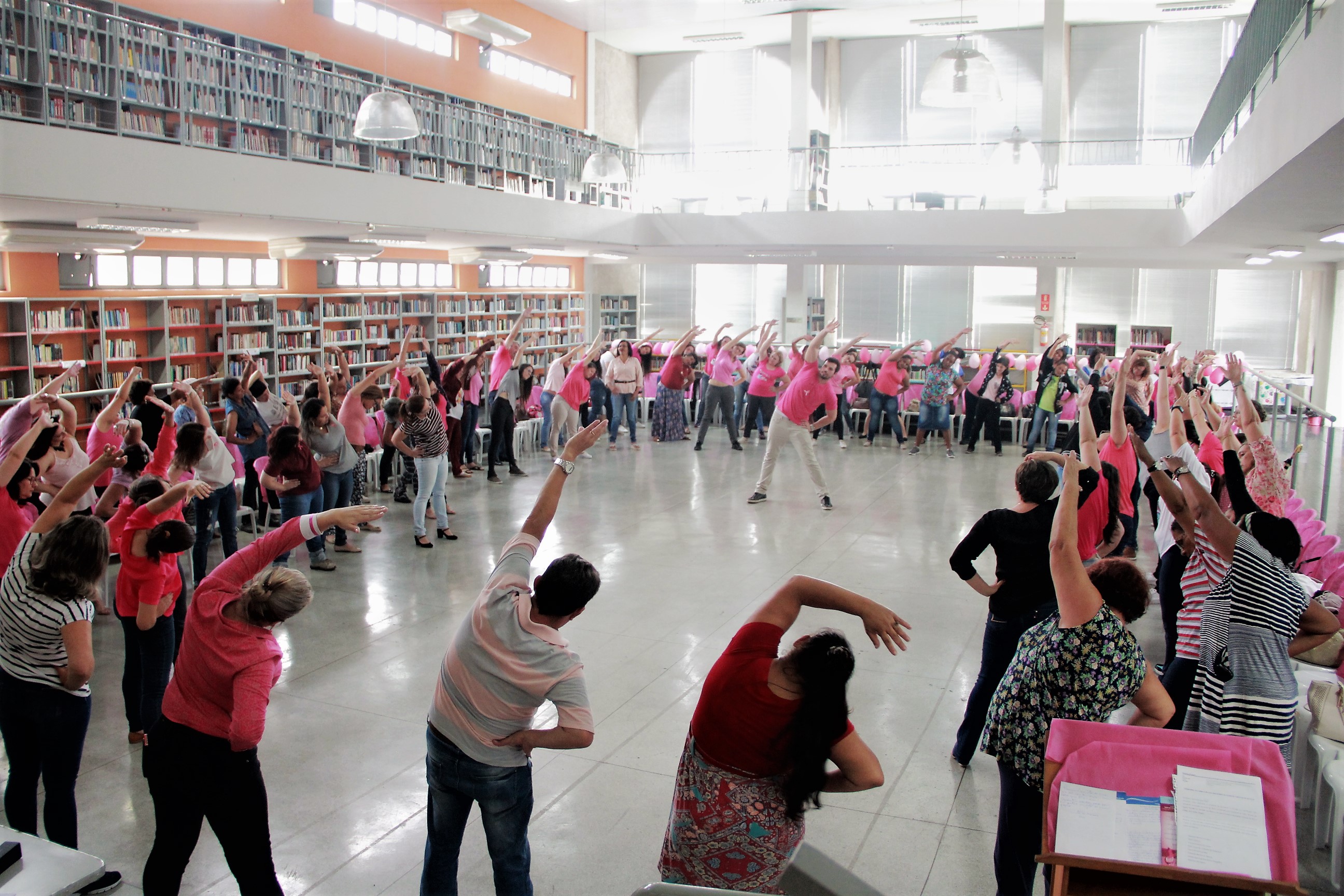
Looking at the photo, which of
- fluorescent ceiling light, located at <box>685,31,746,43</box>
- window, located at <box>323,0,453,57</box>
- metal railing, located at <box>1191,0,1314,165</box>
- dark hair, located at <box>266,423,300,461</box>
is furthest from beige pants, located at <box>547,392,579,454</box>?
fluorescent ceiling light, located at <box>685,31,746,43</box>

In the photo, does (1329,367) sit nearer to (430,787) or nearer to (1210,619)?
(1210,619)

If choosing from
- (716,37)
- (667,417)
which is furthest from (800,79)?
(667,417)

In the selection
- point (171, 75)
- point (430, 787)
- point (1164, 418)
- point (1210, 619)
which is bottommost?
point (430, 787)

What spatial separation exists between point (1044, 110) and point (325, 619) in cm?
1562

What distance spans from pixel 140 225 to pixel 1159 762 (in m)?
9.27

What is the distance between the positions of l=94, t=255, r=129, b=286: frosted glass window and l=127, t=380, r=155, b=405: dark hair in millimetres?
4894

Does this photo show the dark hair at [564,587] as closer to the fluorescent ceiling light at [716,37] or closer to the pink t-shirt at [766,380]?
the pink t-shirt at [766,380]

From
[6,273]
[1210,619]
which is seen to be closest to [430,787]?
[1210,619]

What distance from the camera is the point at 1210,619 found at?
3.45 meters

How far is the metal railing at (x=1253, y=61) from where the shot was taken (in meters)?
4.92

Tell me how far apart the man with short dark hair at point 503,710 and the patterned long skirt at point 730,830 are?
1.31 ft

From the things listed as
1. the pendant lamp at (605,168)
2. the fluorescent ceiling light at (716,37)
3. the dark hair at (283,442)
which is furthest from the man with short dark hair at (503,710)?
the fluorescent ceiling light at (716,37)

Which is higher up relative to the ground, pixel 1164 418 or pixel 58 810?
pixel 1164 418

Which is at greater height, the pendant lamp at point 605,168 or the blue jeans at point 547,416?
the pendant lamp at point 605,168
